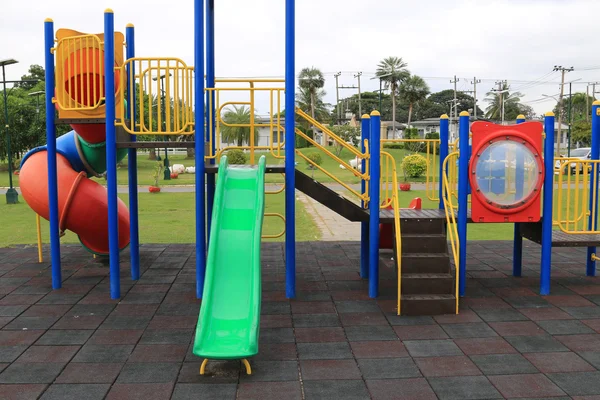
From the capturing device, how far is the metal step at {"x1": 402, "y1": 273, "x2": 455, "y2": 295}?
6.86 meters

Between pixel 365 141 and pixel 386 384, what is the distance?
4.28 metres

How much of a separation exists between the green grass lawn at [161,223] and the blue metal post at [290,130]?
4.93 m

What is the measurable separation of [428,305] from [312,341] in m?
1.70

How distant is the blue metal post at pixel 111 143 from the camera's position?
709cm

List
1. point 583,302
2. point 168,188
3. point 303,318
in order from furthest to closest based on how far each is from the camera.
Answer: point 168,188, point 583,302, point 303,318

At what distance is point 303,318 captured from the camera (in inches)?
257

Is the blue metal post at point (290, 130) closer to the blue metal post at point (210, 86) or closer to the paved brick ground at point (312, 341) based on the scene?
the paved brick ground at point (312, 341)

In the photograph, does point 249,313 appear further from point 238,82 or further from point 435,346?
point 238,82

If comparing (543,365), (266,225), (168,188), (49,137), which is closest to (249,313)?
(543,365)

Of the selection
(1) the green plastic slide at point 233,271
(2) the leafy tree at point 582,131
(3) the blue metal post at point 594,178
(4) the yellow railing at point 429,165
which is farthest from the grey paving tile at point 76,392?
(2) the leafy tree at point 582,131

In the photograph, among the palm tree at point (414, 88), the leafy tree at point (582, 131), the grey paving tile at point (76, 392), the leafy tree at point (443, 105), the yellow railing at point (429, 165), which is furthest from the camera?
the leafy tree at point (443, 105)

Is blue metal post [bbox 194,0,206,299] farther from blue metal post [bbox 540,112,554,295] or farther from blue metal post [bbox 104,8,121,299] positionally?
blue metal post [bbox 540,112,554,295]

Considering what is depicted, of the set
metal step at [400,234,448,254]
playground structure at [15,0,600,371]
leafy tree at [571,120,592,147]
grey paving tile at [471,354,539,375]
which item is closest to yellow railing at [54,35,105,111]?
playground structure at [15,0,600,371]

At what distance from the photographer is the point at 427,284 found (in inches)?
271
